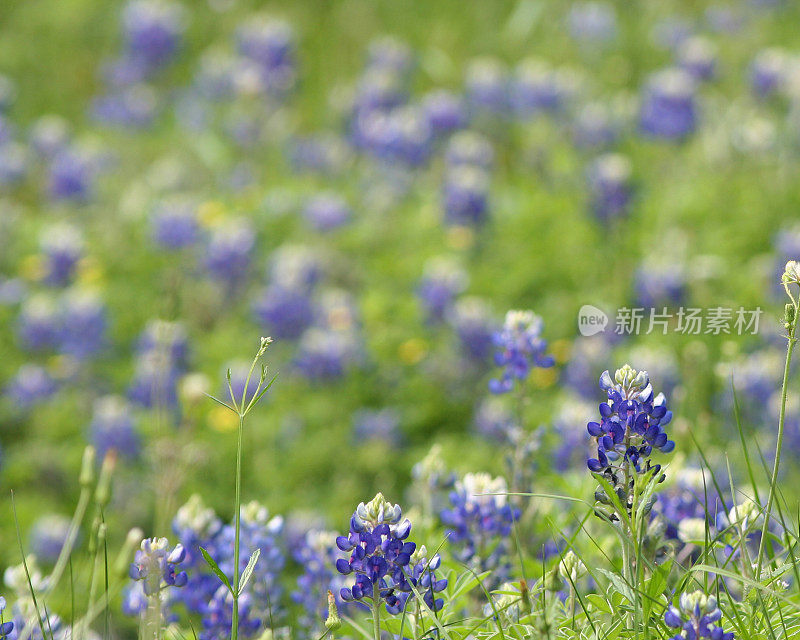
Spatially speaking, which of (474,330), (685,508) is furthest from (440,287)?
(685,508)

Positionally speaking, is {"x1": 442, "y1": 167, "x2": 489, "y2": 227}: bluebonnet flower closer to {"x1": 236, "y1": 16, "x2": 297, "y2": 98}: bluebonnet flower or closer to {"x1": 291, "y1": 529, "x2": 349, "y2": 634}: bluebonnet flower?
{"x1": 236, "y1": 16, "x2": 297, "y2": 98}: bluebonnet flower

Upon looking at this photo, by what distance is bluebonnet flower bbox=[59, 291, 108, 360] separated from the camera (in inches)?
164

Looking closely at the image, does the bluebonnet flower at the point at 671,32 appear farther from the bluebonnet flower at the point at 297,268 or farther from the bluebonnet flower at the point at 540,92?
the bluebonnet flower at the point at 297,268

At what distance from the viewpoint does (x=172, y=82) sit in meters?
7.89

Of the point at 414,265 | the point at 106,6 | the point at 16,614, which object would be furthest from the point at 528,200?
the point at 106,6

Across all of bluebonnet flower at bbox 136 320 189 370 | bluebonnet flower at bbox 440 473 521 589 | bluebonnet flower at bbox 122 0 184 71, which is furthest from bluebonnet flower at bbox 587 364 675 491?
bluebonnet flower at bbox 122 0 184 71

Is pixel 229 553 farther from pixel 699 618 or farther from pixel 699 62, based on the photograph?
pixel 699 62

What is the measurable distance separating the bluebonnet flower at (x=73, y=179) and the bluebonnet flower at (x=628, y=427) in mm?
4471

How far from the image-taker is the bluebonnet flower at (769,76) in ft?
18.0

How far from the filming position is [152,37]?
673cm

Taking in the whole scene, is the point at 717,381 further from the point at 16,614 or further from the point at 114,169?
the point at 114,169

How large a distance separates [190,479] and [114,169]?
3.13 metres

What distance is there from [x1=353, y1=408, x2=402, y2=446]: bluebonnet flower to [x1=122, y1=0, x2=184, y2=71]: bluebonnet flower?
379 cm

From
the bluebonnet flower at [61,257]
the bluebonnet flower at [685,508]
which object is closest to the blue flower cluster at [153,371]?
the bluebonnet flower at [61,257]
